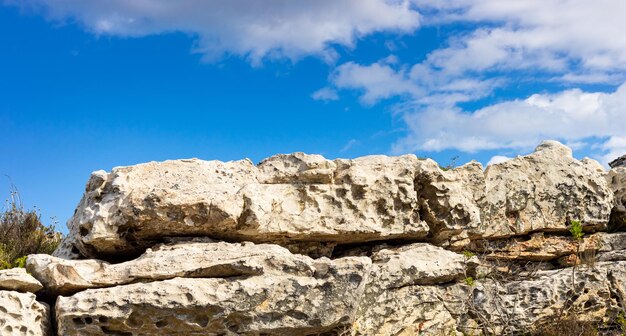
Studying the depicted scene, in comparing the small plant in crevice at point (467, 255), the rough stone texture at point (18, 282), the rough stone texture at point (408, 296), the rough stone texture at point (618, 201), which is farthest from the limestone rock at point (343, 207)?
the rough stone texture at point (618, 201)

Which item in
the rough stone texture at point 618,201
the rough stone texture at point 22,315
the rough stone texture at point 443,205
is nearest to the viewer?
the rough stone texture at point 22,315

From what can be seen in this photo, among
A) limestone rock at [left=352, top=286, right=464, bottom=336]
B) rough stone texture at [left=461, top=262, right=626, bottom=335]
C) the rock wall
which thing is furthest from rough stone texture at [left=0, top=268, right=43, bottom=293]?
rough stone texture at [left=461, top=262, right=626, bottom=335]

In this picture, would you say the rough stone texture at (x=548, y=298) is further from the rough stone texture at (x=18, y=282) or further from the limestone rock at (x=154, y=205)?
the rough stone texture at (x=18, y=282)

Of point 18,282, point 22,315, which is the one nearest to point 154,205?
point 18,282

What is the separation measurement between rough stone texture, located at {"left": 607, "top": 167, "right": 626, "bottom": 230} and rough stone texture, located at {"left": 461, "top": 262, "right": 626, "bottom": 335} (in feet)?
5.64

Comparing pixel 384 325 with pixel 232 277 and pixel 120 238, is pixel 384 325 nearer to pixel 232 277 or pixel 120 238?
pixel 232 277

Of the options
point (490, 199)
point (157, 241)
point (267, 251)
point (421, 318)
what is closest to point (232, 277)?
point (267, 251)

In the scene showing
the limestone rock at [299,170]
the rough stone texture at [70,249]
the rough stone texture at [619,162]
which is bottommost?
the rough stone texture at [70,249]

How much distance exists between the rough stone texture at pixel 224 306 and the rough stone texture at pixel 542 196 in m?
4.37

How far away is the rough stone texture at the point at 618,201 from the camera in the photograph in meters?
14.0

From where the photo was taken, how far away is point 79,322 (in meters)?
8.89

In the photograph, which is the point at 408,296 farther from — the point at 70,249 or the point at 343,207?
the point at 70,249

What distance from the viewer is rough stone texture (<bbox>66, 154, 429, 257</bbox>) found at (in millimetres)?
10000

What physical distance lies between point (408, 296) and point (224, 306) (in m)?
3.25
